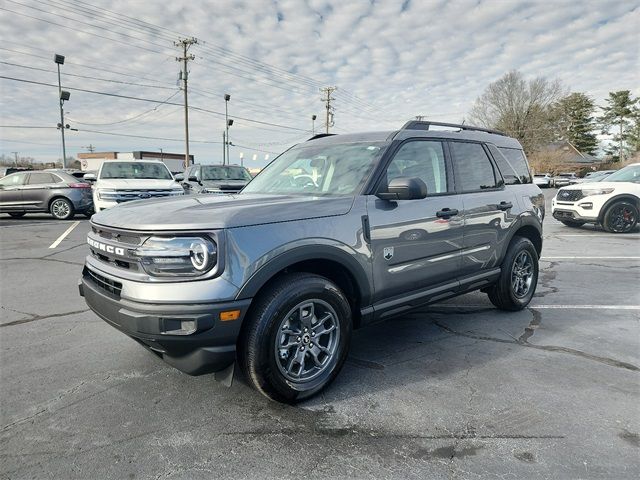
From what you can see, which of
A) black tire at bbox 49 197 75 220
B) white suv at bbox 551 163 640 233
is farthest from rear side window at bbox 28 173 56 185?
white suv at bbox 551 163 640 233

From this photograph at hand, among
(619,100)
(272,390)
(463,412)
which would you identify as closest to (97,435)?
(272,390)

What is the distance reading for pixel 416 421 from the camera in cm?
266

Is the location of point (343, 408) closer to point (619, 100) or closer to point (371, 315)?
point (371, 315)

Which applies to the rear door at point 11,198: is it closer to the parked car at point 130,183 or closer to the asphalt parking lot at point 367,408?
the parked car at point 130,183

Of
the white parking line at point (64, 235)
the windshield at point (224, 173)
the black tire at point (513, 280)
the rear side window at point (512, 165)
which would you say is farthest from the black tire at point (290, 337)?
the windshield at point (224, 173)

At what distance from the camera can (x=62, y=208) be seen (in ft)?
46.9

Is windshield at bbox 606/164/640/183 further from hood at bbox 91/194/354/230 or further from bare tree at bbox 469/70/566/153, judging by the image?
bare tree at bbox 469/70/566/153

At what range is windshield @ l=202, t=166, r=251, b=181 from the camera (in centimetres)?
1396

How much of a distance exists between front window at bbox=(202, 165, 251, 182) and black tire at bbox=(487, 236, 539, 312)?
35.0 ft

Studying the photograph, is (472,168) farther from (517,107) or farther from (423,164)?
(517,107)

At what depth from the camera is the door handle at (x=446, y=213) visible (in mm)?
3723

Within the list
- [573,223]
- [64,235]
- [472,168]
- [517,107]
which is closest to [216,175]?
[64,235]

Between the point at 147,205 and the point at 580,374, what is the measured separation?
342 cm

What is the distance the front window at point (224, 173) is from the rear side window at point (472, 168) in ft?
34.9
